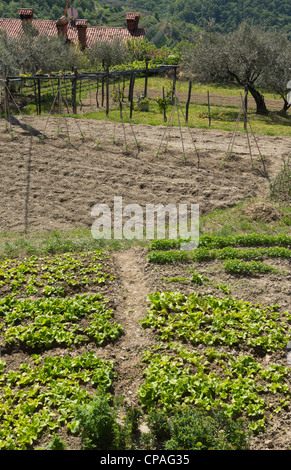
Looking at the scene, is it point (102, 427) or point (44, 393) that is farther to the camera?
point (44, 393)

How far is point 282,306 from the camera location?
8.31m

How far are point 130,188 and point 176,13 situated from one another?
272 feet

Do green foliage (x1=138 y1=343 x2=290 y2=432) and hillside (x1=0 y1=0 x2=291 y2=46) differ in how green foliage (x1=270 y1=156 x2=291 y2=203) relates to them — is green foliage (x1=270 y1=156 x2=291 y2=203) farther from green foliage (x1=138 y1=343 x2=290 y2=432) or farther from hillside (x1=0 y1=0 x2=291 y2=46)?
hillside (x1=0 y1=0 x2=291 y2=46)

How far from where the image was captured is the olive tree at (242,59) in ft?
82.9

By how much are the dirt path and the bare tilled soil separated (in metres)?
0.02

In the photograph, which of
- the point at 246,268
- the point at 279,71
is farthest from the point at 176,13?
the point at 246,268

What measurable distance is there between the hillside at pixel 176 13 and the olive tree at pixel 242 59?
43.6 meters

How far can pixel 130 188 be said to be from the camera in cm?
1330

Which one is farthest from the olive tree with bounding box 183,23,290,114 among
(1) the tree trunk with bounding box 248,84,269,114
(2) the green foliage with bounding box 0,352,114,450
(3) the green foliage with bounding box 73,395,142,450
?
(3) the green foliage with bounding box 73,395,142,450

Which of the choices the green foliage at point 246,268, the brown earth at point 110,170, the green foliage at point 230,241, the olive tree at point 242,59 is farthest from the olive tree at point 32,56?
the green foliage at point 246,268

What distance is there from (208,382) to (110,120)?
624 inches

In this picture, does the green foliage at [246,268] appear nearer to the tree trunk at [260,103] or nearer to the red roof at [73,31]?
the tree trunk at [260,103]

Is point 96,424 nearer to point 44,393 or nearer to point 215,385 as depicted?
point 44,393

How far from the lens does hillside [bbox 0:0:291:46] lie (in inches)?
2751
